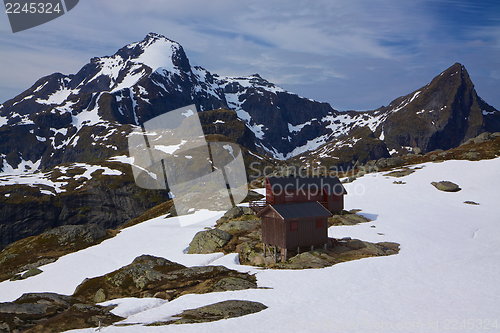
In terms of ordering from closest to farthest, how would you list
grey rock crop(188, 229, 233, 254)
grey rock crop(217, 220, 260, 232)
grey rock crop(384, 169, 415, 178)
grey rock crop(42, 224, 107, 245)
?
grey rock crop(188, 229, 233, 254)
grey rock crop(217, 220, 260, 232)
grey rock crop(42, 224, 107, 245)
grey rock crop(384, 169, 415, 178)

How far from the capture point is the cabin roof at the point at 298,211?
39.2 m

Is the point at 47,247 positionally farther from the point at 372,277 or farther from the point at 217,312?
the point at 372,277

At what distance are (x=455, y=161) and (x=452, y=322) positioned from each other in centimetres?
8502

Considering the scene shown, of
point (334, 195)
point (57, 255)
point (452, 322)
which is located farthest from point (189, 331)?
point (57, 255)

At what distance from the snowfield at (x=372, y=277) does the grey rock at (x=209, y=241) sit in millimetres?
2449

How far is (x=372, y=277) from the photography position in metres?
30.6

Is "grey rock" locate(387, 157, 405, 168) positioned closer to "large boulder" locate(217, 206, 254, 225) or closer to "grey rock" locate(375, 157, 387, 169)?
"grey rock" locate(375, 157, 387, 169)

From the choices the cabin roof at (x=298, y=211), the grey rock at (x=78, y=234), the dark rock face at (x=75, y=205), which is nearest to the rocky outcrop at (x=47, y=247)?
the grey rock at (x=78, y=234)

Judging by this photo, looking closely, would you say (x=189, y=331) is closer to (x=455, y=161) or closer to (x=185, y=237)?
(x=185, y=237)

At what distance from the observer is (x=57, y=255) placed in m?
56.8

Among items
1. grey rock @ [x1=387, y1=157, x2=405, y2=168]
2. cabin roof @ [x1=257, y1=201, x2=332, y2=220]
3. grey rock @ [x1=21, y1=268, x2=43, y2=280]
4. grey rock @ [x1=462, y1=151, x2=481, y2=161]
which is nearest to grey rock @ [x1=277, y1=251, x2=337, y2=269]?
cabin roof @ [x1=257, y1=201, x2=332, y2=220]

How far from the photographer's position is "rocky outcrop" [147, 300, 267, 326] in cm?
2070

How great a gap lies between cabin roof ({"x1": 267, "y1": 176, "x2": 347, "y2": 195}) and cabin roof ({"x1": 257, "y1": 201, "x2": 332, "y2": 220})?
12.1m

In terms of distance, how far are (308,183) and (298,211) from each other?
→ 56.3 feet
